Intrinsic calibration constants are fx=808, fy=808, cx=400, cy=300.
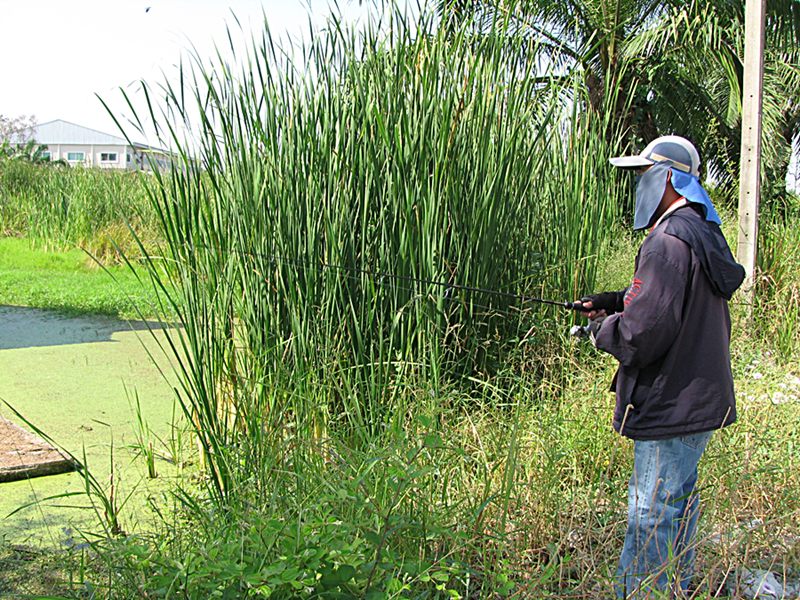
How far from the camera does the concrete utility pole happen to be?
5.16 metres

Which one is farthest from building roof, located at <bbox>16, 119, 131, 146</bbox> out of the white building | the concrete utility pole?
the concrete utility pole

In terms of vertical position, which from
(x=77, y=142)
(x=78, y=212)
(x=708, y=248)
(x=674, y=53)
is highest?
(x=77, y=142)

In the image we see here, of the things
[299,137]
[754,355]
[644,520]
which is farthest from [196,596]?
[754,355]

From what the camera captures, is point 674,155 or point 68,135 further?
point 68,135

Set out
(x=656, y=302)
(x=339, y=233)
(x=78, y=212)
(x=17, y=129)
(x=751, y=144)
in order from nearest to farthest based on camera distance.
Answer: (x=656, y=302) < (x=339, y=233) < (x=751, y=144) < (x=78, y=212) < (x=17, y=129)

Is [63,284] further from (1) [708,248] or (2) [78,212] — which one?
(1) [708,248]

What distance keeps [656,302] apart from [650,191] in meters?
0.35

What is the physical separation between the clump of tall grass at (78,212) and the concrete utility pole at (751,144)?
8039 millimetres

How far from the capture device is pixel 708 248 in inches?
87.3

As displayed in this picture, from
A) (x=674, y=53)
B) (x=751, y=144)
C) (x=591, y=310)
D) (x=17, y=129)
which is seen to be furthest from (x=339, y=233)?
(x=17, y=129)

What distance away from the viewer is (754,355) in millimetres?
4551

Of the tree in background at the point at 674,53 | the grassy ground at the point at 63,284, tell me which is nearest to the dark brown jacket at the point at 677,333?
the grassy ground at the point at 63,284

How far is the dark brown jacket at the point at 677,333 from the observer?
2217mm

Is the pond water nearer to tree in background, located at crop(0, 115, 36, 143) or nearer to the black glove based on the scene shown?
the black glove
